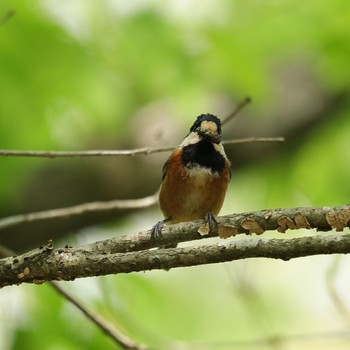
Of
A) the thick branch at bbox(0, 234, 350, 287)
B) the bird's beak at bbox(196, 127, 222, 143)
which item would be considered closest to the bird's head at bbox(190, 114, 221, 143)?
the bird's beak at bbox(196, 127, 222, 143)

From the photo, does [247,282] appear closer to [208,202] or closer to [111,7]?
[208,202]

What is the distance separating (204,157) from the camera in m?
4.99

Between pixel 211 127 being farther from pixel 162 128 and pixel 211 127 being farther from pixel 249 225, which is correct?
pixel 162 128

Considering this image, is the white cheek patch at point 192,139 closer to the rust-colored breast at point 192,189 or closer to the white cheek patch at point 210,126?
the rust-colored breast at point 192,189

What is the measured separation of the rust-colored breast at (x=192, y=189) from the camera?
5008 mm

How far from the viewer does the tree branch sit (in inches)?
104

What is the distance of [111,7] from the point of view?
6.25m

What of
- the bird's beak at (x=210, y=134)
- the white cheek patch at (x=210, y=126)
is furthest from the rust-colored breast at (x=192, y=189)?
the white cheek patch at (x=210, y=126)

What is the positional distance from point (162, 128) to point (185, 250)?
4459mm

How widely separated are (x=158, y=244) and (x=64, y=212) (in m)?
1.35

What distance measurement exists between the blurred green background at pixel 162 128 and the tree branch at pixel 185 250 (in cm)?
157

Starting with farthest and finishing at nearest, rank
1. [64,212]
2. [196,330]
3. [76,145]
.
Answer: [196,330], [76,145], [64,212]

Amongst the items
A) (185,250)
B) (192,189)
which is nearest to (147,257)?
(185,250)

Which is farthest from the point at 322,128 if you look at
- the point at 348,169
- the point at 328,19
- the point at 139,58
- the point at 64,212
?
the point at 64,212
